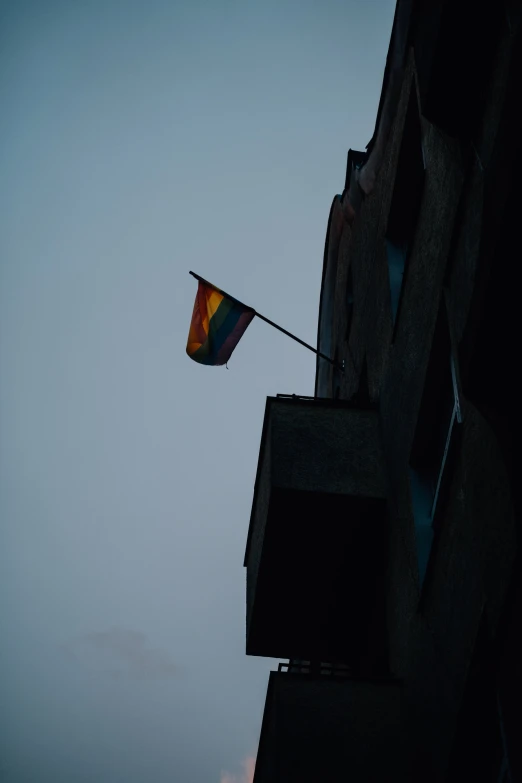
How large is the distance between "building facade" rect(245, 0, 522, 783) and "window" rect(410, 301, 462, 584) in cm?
2

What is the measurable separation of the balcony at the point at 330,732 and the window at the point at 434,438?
115 cm

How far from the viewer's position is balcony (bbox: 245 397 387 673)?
888 cm

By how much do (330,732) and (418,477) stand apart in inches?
91.7

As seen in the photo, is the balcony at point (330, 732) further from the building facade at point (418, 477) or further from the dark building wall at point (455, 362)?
the dark building wall at point (455, 362)

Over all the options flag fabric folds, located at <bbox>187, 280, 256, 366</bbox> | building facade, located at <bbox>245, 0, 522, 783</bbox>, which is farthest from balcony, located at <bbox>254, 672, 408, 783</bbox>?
flag fabric folds, located at <bbox>187, 280, 256, 366</bbox>

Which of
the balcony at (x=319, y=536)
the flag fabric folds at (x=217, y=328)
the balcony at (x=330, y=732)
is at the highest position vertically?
the flag fabric folds at (x=217, y=328)

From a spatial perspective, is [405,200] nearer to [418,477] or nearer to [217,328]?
[418,477]

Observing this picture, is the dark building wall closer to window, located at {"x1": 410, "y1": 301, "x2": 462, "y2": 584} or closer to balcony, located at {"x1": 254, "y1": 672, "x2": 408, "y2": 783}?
window, located at {"x1": 410, "y1": 301, "x2": 462, "y2": 584}

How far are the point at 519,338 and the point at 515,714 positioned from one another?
82.8 inches

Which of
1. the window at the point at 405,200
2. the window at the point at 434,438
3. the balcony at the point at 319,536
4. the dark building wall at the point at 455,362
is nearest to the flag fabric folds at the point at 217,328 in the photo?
the dark building wall at the point at 455,362

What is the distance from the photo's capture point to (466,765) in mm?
6109

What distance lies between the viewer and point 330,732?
7145 millimetres

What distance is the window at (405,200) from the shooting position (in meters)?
9.22

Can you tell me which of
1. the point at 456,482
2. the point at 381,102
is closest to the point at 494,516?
the point at 456,482
